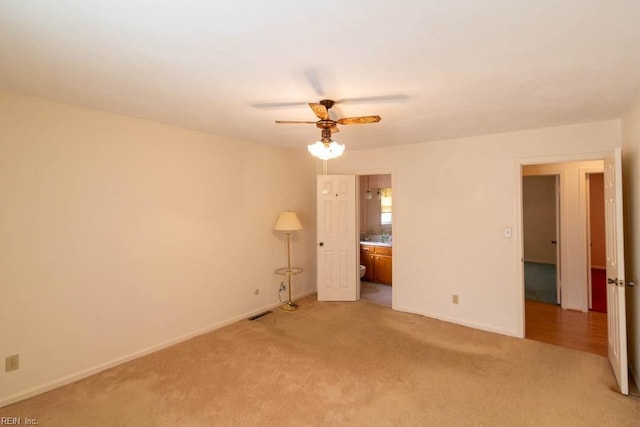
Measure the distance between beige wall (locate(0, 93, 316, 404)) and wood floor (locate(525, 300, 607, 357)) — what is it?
367 cm

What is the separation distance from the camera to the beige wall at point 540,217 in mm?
7664

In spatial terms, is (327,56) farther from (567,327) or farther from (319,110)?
(567,327)

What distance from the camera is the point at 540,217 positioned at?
7.79 metres

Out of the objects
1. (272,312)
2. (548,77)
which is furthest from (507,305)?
(272,312)

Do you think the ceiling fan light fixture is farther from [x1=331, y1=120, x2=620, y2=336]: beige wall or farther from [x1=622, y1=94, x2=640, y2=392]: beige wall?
[x1=622, y1=94, x2=640, y2=392]: beige wall

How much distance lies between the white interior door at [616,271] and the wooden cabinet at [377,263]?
3406mm

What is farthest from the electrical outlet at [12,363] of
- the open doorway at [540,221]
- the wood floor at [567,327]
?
the open doorway at [540,221]

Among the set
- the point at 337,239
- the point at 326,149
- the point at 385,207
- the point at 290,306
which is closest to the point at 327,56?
the point at 326,149

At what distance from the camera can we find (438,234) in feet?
13.7

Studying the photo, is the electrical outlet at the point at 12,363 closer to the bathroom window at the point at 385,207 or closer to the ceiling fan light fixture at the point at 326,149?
the ceiling fan light fixture at the point at 326,149

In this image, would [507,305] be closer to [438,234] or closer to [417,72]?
[438,234]

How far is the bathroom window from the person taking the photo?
22.4ft

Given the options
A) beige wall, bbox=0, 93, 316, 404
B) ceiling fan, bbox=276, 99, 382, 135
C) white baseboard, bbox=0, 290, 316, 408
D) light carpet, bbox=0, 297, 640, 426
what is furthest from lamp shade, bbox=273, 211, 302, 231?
ceiling fan, bbox=276, 99, 382, 135

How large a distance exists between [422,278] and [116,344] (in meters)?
3.67
